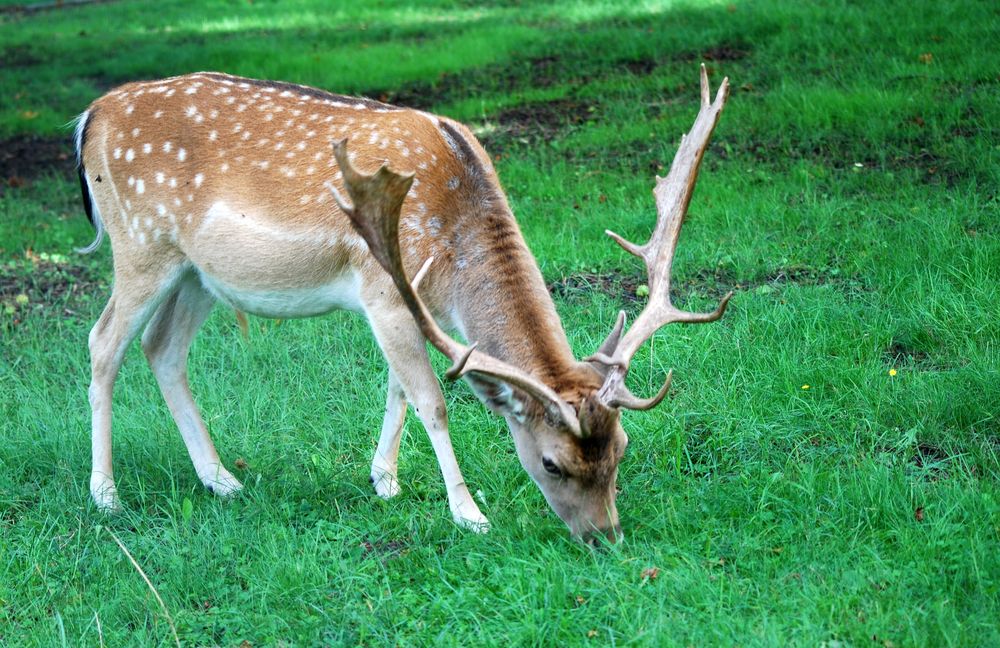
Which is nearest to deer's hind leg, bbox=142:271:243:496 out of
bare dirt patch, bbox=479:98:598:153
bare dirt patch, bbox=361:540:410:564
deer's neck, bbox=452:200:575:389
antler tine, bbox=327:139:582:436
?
bare dirt patch, bbox=361:540:410:564

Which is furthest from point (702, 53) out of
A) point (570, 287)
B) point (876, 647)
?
point (876, 647)

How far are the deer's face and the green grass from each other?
117 millimetres

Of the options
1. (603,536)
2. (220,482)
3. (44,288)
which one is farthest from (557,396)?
(44,288)

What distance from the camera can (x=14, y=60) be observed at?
48.4 feet

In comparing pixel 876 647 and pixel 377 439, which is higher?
pixel 876 647

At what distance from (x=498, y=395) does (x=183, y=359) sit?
1951 millimetres

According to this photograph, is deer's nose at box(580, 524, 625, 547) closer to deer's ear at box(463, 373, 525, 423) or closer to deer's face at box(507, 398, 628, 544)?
deer's face at box(507, 398, 628, 544)

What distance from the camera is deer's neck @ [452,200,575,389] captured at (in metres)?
4.08

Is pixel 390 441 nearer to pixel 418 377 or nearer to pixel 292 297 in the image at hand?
pixel 418 377

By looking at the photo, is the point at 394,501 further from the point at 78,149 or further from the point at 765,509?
the point at 78,149

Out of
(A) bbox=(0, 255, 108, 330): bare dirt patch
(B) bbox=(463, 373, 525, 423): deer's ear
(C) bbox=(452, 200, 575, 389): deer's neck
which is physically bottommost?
(A) bbox=(0, 255, 108, 330): bare dirt patch

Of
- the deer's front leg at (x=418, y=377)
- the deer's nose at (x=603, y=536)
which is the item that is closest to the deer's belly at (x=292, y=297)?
the deer's front leg at (x=418, y=377)

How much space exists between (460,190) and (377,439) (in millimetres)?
1299

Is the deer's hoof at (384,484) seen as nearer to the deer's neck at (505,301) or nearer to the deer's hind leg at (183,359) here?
the deer's hind leg at (183,359)
